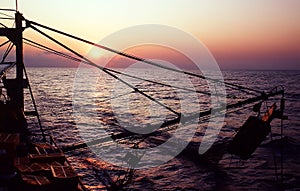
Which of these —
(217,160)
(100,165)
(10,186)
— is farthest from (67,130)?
(10,186)

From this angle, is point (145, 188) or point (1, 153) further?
point (145, 188)

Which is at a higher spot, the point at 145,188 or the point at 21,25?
the point at 21,25

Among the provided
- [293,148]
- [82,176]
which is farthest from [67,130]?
[293,148]

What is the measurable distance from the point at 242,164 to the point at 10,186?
2893 centimetres

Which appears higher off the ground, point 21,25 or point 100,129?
point 21,25

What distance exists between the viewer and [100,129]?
50250mm

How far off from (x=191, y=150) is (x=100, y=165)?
13.0 m

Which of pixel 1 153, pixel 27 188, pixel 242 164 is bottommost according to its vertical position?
pixel 242 164

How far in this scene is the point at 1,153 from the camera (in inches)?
268

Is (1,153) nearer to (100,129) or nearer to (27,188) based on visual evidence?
(27,188)

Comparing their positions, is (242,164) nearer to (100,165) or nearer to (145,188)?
(145,188)

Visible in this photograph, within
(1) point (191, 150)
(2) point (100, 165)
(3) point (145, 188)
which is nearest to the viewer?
(3) point (145, 188)

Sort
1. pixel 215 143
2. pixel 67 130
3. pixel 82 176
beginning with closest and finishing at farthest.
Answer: pixel 82 176, pixel 215 143, pixel 67 130

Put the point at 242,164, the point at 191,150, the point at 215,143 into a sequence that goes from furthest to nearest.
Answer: the point at 215,143 < the point at 191,150 < the point at 242,164
